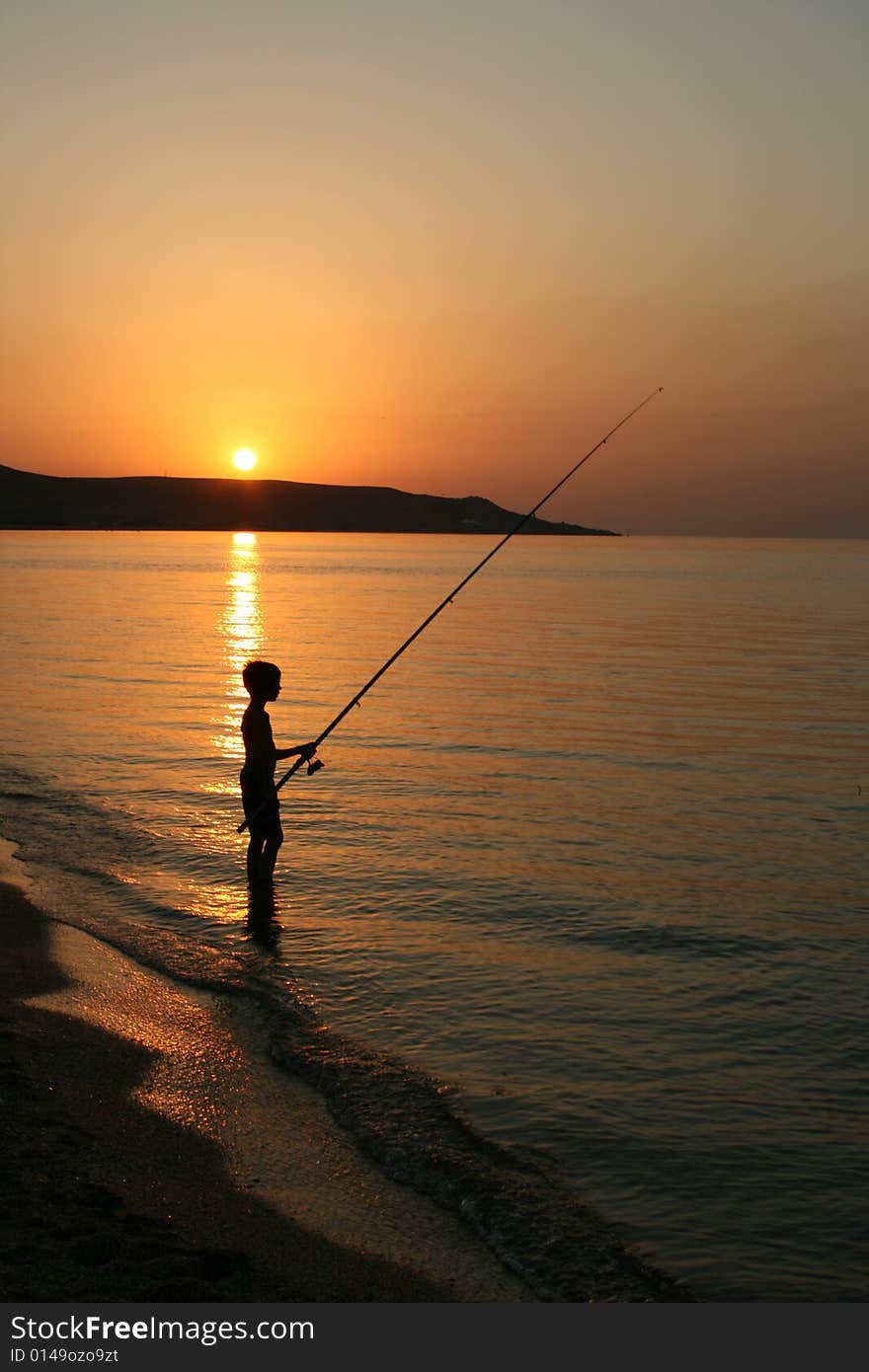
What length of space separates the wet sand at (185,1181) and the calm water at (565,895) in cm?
80

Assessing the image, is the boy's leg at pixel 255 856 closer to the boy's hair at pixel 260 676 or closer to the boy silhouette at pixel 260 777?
the boy silhouette at pixel 260 777

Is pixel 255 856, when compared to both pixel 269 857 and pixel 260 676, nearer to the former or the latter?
pixel 269 857

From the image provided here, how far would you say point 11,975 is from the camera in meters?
6.98

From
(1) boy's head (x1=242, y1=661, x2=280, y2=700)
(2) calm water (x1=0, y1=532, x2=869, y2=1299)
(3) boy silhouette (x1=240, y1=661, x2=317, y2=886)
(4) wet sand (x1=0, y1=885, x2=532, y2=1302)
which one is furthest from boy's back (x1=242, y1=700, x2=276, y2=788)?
(4) wet sand (x1=0, y1=885, x2=532, y2=1302)

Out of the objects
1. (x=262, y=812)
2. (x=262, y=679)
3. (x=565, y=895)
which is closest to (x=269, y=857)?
(x=262, y=812)

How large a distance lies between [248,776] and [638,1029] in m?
3.53

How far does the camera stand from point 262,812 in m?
8.70

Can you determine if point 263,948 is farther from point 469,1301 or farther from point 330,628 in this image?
point 330,628

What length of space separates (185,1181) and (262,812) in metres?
4.17

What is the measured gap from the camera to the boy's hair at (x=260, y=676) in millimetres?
8359

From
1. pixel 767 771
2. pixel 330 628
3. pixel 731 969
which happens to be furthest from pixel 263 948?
pixel 330 628

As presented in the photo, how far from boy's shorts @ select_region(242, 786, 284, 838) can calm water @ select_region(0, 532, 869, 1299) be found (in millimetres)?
568

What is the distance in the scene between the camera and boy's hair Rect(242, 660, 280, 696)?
836 cm

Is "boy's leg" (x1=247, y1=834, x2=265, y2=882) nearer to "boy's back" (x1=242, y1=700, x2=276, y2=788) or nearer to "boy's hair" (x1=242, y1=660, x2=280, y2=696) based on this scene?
"boy's back" (x1=242, y1=700, x2=276, y2=788)
